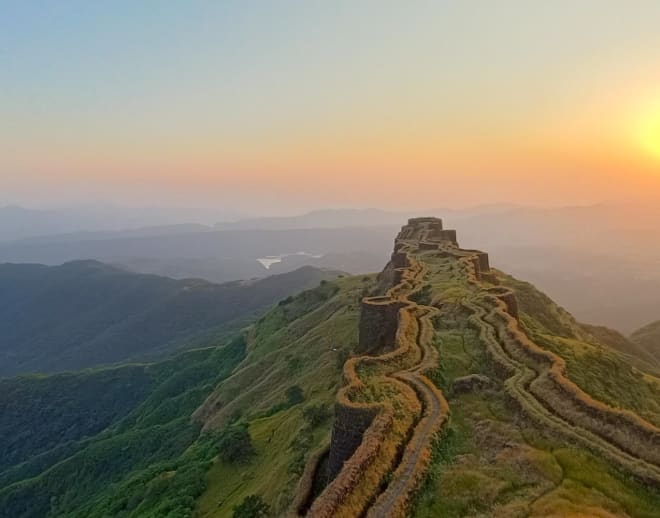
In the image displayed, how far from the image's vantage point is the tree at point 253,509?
2425cm

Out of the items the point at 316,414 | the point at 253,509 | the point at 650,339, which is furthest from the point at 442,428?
the point at 650,339

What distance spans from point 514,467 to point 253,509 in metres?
14.4

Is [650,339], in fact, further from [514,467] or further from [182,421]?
[514,467]

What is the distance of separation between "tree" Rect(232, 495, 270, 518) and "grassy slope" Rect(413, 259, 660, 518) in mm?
10451

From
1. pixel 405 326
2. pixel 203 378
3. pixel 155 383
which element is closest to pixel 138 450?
pixel 203 378

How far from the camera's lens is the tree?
2425cm

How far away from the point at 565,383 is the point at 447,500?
7618 millimetres

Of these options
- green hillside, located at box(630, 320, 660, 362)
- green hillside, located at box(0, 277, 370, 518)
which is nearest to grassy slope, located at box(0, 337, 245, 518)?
green hillside, located at box(0, 277, 370, 518)

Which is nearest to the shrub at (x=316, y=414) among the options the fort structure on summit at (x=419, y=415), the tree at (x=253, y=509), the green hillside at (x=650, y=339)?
the fort structure on summit at (x=419, y=415)

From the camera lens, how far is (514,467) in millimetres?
15000

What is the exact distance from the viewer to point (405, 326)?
26.9 m

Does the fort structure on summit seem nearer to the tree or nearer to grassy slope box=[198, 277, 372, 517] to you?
the tree

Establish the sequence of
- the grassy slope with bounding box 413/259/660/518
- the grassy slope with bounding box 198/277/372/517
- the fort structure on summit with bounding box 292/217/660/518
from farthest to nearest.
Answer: the grassy slope with bounding box 198/277/372/517, the fort structure on summit with bounding box 292/217/660/518, the grassy slope with bounding box 413/259/660/518

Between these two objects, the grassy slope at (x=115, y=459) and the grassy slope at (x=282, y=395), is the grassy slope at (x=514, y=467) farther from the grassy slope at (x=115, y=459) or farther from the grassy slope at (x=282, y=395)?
the grassy slope at (x=115, y=459)
